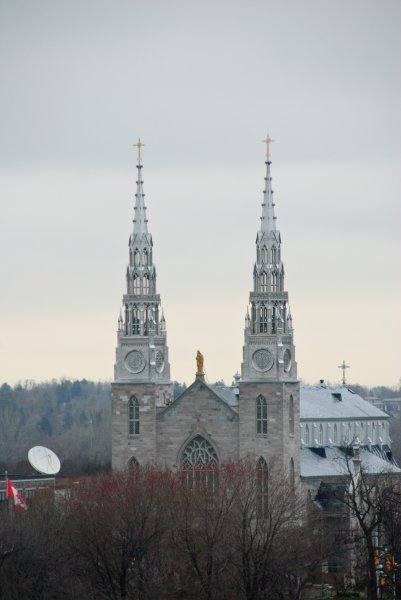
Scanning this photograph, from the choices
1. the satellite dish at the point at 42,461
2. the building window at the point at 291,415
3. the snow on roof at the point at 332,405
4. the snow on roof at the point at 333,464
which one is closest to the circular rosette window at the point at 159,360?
the building window at the point at 291,415

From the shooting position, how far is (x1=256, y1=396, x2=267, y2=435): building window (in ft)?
456

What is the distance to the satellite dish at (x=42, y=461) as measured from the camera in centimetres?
15412

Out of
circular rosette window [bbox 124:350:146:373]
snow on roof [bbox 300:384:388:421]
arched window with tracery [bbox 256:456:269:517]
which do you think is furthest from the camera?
snow on roof [bbox 300:384:388:421]

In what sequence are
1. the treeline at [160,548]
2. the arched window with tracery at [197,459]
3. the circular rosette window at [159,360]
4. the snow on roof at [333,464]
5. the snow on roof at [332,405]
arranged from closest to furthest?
1. the treeline at [160,548]
2. the arched window with tracery at [197,459]
3. the circular rosette window at [159,360]
4. the snow on roof at [333,464]
5. the snow on roof at [332,405]

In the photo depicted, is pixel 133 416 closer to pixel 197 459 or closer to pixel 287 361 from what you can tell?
pixel 197 459

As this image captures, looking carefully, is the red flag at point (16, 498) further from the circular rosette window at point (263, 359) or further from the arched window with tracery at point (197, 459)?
the circular rosette window at point (263, 359)

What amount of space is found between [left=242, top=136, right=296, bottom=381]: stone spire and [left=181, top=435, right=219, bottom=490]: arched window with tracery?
546 cm

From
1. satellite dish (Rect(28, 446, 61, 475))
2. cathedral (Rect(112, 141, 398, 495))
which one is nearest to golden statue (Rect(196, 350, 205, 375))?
cathedral (Rect(112, 141, 398, 495))

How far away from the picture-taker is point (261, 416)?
139125 millimetres

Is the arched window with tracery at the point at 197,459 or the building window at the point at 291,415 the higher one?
the building window at the point at 291,415

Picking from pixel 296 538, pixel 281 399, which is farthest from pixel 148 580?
pixel 281 399

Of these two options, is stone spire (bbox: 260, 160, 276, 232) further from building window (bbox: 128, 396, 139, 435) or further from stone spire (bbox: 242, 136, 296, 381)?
building window (bbox: 128, 396, 139, 435)

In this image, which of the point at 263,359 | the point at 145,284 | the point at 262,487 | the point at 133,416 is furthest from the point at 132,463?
the point at 262,487

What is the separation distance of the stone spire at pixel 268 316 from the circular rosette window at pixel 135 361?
708cm
